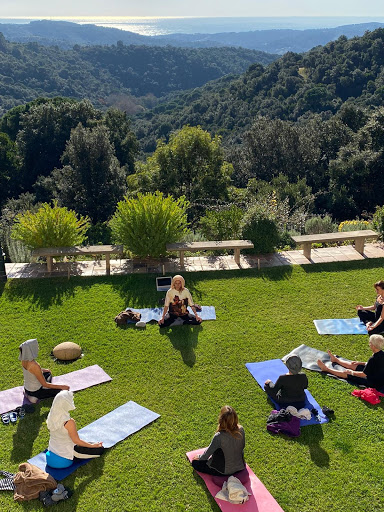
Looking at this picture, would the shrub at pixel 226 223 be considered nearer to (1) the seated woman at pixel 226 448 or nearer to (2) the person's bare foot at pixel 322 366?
(2) the person's bare foot at pixel 322 366

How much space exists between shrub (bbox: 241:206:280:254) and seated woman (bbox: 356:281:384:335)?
12.6 ft

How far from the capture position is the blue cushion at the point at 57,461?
591cm

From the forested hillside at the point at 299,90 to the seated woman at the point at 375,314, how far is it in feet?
164

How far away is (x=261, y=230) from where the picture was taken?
42.8 feet

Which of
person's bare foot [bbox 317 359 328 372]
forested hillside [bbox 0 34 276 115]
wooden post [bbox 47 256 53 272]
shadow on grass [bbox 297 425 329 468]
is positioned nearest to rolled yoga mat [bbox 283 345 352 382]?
person's bare foot [bbox 317 359 328 372]

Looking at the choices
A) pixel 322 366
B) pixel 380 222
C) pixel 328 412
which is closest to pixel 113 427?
pixel 328 412

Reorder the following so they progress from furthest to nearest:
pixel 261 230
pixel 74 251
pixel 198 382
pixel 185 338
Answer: pixel 261 230, pixel 74 251, pixel 185 338, pixel 198 382

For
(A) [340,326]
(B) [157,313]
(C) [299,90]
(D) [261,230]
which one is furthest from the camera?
(C) [299,90]

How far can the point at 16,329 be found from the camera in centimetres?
962

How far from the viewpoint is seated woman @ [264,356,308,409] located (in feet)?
22.5

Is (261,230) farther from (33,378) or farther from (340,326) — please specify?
(33,378)

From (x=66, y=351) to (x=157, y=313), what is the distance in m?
2.24

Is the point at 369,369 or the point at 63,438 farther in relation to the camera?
the point at 369,369

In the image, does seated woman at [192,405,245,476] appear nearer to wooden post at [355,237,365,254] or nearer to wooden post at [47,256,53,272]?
wooden post at [47,256,53,272]
